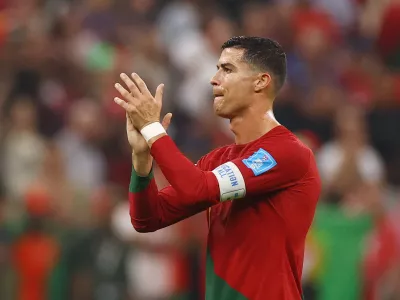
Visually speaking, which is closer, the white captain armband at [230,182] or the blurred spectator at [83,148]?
the white captain armband at [230,182]

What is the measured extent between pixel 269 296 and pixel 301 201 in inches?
18.4

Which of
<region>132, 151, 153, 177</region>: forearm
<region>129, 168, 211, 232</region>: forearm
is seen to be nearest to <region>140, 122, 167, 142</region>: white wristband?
<region>132, 151, 153, 177</region>: forearm

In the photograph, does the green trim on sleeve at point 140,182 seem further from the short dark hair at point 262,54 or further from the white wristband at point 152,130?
the short dark hair at point 262,54

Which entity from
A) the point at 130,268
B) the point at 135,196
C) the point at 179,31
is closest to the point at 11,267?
the point at 130,268

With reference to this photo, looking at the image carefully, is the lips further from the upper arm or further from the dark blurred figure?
the dark blurred figure

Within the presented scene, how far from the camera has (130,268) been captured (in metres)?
9.48

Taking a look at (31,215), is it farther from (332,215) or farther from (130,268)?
(332,215)

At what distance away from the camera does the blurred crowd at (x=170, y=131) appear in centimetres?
916

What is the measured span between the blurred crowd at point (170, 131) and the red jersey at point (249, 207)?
10.5 feet

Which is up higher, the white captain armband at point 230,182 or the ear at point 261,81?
the ear at point 261,81

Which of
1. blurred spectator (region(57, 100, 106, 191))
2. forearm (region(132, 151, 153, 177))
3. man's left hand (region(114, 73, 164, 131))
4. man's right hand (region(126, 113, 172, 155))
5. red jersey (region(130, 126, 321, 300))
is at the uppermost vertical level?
man's left hand (region(114, 73, 164, 131))

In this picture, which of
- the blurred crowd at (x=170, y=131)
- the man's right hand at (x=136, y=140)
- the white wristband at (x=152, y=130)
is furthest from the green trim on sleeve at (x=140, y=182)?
the blurred crowd at (x=170, y=131)

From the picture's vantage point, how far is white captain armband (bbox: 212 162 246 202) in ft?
15.3

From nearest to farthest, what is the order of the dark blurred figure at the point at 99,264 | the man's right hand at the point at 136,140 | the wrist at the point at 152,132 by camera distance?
the wrist at the point at 152,132
the man's right hand at the point at 136,140
the dark blurred figure at the point at 99,264
